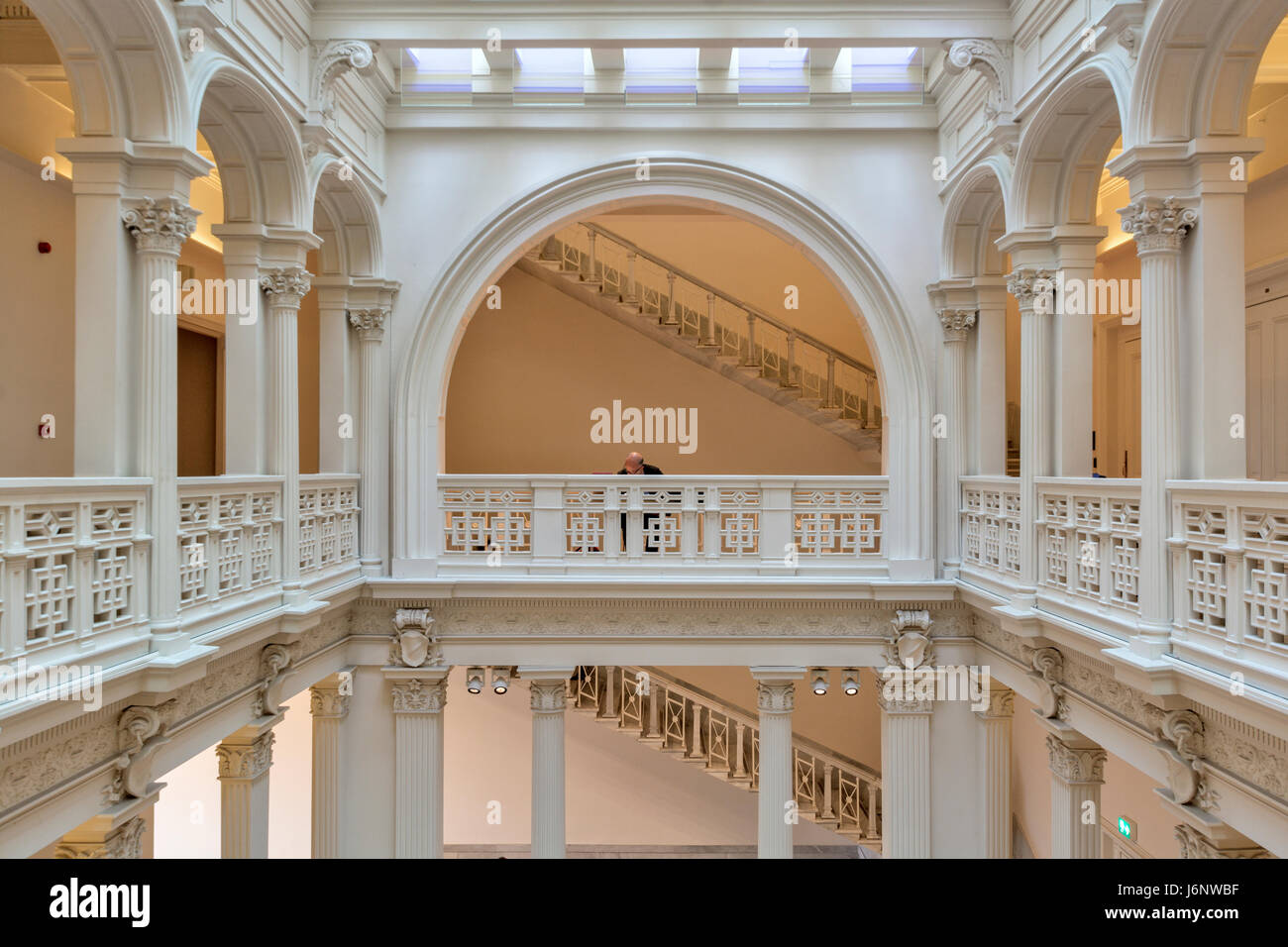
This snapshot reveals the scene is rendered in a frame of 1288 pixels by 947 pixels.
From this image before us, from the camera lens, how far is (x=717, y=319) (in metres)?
14.9

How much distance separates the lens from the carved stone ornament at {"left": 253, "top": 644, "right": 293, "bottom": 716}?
719cm

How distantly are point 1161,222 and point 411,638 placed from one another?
736 centimetres

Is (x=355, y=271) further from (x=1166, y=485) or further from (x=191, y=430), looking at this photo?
(x=1166, y=485)

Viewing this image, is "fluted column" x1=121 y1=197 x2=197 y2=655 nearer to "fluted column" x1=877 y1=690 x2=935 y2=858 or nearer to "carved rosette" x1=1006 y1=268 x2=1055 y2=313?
"carved rosette" x1=1006 y1=268 x2=1055 y2=313

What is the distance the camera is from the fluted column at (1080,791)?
279 inches

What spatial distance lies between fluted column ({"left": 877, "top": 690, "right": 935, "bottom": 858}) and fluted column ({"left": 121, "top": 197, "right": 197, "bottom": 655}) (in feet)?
21.6

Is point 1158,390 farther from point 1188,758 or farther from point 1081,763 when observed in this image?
point 1081,763

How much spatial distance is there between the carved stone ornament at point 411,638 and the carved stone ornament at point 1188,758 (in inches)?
258

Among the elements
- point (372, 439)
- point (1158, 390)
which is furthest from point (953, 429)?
point (372, 439)

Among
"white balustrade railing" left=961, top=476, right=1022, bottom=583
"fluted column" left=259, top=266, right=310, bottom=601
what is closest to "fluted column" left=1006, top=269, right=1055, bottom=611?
"white balustrade railing" left=961, top=476, right=1022, bottom=583

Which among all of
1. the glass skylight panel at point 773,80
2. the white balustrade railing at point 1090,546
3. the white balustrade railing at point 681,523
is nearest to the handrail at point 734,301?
the glass skylight panel at point 773,80

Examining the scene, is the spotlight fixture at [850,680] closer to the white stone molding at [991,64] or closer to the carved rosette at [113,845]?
the white stone molding at [991,64]
